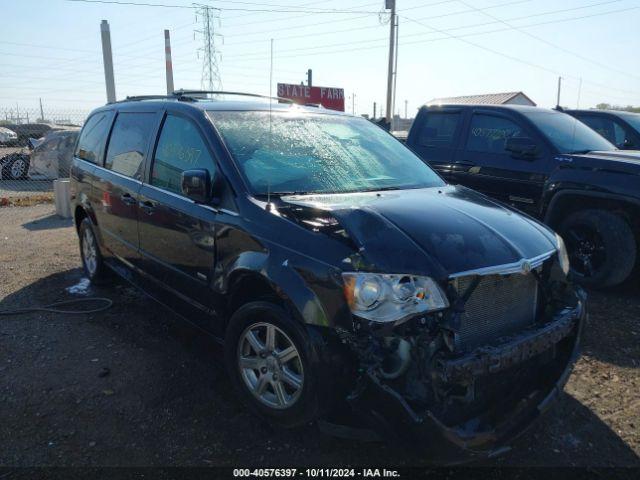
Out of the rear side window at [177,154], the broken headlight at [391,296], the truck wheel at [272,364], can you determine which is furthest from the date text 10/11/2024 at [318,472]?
the rear side window at [177,154]

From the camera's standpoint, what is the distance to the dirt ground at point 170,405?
275cm

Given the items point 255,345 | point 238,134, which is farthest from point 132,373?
point 238,134

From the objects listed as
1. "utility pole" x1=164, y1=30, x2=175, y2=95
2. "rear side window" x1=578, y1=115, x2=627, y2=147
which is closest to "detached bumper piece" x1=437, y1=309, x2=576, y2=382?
"rear side window" x1=578, y1=115, x2=627, y2=147

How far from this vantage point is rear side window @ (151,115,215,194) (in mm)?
3449

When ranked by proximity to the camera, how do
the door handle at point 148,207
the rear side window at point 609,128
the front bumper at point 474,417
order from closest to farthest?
the front bumper at point 474,417 < the door handle at point 148,207 < the rear side window at point 609,128

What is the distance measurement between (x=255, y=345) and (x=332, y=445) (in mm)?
705

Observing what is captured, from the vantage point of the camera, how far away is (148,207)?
389 cm

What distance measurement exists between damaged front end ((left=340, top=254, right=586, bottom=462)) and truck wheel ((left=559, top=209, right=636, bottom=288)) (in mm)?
2823

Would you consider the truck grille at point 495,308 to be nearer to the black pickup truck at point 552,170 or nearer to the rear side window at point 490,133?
the black pickup truck at point 552,170

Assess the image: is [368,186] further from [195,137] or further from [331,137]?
[195,137]

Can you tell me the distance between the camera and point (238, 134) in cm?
343

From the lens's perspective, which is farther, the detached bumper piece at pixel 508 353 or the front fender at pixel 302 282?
the front fender at pixel 302 282

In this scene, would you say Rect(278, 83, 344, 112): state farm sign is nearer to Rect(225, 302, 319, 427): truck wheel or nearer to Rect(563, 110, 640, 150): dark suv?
Rect(563, 110, 640, 150): dark suv

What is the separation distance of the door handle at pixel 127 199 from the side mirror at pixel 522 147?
4.15 metres
